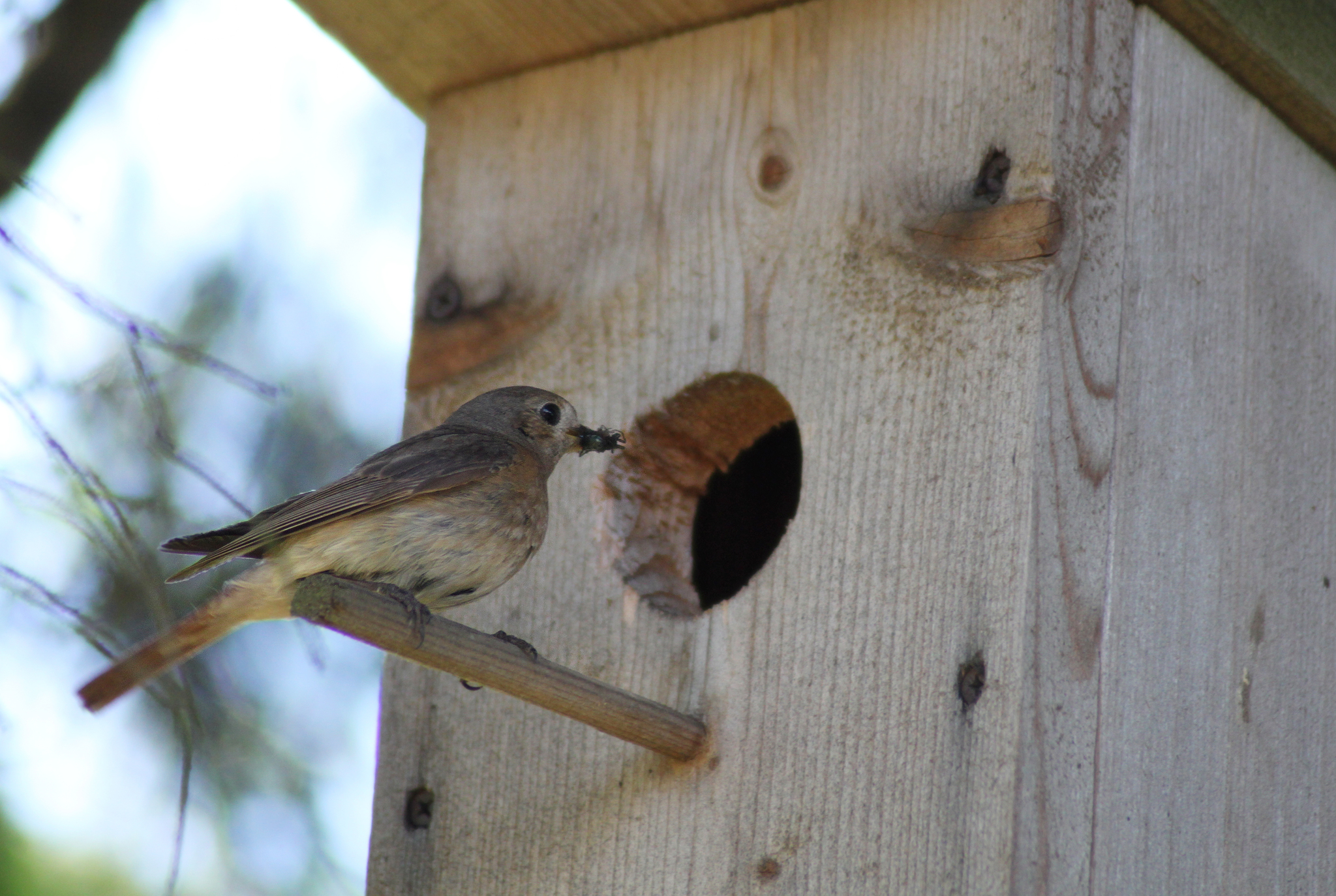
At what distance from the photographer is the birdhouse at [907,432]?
2252mm

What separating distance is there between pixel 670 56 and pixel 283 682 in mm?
2077

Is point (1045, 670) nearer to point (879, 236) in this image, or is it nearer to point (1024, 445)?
point (1024, 445)

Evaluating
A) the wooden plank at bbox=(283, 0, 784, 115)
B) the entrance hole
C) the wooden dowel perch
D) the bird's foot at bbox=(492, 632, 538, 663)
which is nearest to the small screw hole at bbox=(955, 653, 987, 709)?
the wooden dowel perch

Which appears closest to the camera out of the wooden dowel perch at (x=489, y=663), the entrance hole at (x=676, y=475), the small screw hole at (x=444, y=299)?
the wooden dowel perch at (x=489, y=663)

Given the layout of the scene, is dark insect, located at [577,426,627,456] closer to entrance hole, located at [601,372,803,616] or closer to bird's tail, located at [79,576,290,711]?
entrance hole, located at [601,372,803,616]

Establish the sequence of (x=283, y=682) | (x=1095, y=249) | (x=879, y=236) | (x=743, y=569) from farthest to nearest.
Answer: (x=283, y=682) < (x=743, y=569) < (x=879, y=236) < (x=1095, y=249)

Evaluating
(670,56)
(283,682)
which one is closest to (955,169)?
(670,56)

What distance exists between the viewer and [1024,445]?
7.38ft

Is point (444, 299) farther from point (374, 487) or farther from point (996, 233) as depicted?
point (996, 233)

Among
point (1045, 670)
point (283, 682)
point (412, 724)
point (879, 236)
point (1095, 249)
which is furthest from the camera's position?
point (283, 682)

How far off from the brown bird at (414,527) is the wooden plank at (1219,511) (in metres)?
0.98

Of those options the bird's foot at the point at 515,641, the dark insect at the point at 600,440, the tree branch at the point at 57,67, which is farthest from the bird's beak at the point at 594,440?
the tree branch at the point at 57,67

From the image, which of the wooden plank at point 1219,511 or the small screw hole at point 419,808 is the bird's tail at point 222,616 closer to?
the small screw hole at point 419,808

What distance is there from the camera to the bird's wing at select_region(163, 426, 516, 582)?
252 centimetres
